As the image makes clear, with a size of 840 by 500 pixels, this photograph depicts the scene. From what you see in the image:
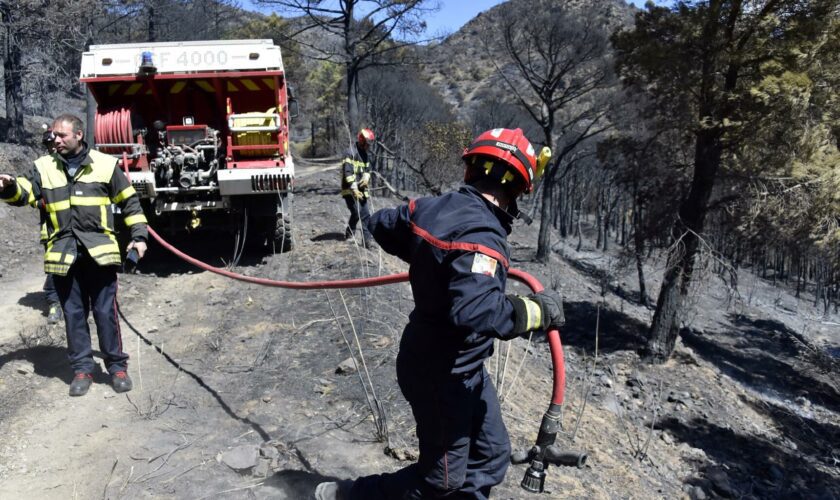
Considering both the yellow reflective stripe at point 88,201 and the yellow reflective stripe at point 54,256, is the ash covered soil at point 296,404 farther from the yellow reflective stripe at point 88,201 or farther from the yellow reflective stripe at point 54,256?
the yellow reflective stripe at point 88,201

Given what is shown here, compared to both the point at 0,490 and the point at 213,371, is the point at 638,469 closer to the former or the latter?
the point at 213,371

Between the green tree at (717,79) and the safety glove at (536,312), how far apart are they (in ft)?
28.1

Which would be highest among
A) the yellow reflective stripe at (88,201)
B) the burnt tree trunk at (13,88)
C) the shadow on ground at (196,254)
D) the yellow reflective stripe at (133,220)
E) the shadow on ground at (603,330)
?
the burnt tree trunk at (13,88)

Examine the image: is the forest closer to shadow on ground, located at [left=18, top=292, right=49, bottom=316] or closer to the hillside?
shadow on ground, located at [left=18, top=292, right=49, bottom=316]

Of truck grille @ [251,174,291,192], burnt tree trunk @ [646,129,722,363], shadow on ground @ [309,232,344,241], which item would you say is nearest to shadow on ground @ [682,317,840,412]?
burnt tree trunk @ [646,129,722,363]

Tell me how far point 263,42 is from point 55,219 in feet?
14.9

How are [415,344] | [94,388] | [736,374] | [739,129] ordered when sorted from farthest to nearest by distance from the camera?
[736,374], [739,129], [94,388], [415,344]

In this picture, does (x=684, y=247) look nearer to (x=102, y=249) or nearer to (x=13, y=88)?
(x=102, y=249)

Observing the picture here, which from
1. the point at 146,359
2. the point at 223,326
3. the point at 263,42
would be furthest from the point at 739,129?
the point at 146,359

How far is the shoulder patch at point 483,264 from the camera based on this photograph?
7.54 feet

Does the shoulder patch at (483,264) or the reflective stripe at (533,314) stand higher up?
the shoulder patch at (483,264)

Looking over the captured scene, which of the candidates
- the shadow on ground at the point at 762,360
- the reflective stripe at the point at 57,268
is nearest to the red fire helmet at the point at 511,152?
the reflective stripe at the point at 57,268

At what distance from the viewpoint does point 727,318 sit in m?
19.9

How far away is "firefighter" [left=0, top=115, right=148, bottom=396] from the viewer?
429 centimetres
